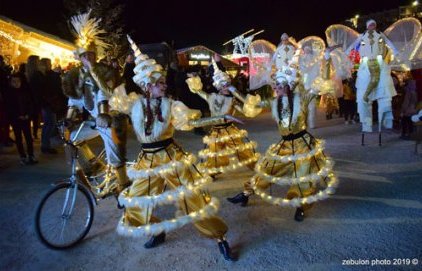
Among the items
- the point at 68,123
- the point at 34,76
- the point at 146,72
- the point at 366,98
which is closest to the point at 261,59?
the point at 366,98

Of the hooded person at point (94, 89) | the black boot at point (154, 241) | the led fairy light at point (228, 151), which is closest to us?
the black boot at point (154, 241)

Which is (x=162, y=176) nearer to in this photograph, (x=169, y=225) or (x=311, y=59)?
(x=169, y=225)

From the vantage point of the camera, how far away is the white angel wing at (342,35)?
9961mm

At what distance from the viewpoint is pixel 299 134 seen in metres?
4.70

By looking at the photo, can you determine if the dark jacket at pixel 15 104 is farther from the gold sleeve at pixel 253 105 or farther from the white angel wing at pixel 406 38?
the white angel wing at pixel 406 38

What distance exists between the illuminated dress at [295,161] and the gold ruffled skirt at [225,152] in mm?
1329

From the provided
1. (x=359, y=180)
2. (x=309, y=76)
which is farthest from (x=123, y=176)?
(x=309, y=76)

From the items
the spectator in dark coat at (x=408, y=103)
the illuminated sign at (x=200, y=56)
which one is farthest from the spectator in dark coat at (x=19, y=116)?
the illuminated sign at (x=200, y=56)

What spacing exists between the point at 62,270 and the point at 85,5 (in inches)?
843

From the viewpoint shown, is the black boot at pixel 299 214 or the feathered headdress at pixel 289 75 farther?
the feathered headdress at pixel 289 75

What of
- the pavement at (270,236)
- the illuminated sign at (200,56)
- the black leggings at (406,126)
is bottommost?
the pavement at (270,236)

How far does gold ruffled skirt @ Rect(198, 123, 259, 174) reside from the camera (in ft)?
20.2

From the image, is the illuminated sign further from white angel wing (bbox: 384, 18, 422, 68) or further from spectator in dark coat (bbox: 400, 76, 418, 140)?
spectator in dark coat (bbox: 400, 76, 418, 140)

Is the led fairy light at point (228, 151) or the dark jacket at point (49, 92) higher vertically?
the dark jacket at point (49, 92)
